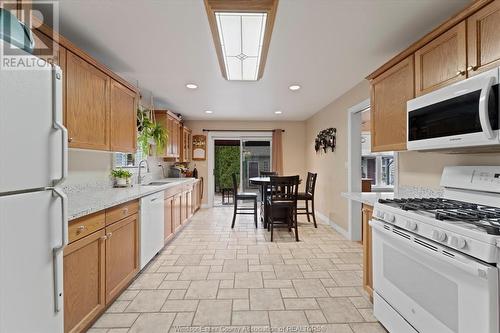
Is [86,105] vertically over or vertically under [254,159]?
over

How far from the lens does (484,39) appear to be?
4.57 ft

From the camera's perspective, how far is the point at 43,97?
3.63ft

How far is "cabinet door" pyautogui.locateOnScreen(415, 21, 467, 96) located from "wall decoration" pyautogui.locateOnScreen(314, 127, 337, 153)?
2637 millimetres

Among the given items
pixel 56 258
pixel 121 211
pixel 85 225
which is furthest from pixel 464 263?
pixel 121 211

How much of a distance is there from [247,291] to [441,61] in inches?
95.3

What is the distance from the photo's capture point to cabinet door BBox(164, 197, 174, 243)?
3385mm

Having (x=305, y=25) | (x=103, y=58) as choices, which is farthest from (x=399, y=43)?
(x=103, y=58)

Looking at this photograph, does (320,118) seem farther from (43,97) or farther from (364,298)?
(43,97)

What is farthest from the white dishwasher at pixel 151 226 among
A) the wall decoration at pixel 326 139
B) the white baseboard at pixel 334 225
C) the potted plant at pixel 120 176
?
the wall decoration at pixel 326 139

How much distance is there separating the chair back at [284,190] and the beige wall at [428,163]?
1543 mm

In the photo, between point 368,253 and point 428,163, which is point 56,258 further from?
point 428,163

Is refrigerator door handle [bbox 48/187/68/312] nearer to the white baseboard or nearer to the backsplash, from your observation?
the backsplash

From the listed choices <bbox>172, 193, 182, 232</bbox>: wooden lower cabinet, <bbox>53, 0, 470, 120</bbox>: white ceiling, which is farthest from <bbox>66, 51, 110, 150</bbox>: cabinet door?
<bbox>172, 193, 182, 232</bbox>: wooden lower cabinet

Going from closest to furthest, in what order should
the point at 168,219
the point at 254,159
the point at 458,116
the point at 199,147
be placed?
1. the point at 458,116
2. the point at 168,219
3. the point at 199,147
4. the point at 254,159
